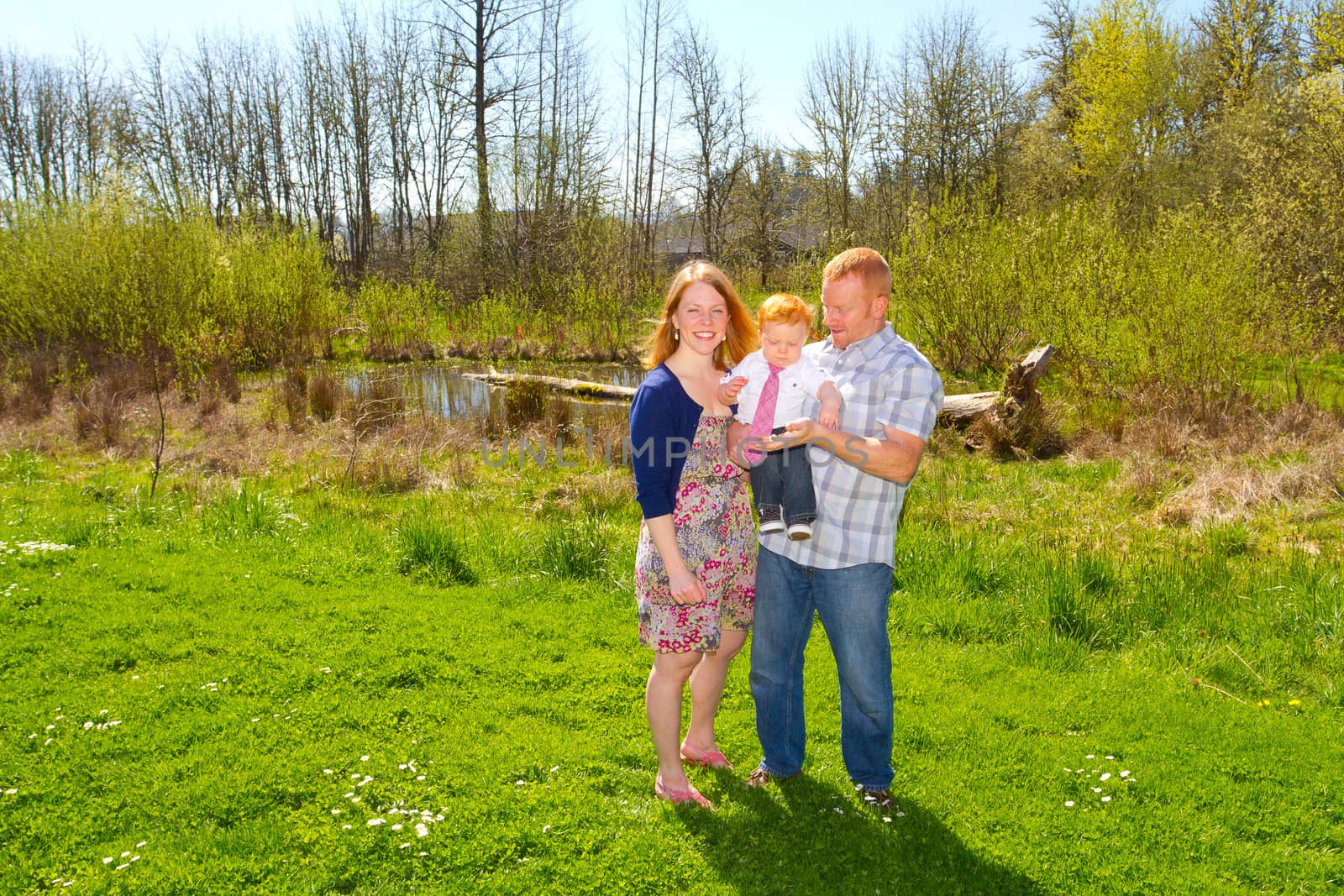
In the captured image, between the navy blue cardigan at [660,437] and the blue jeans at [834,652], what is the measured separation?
50 centimetres

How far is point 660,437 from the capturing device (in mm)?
2818

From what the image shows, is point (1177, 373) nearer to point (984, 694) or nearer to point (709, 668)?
point (984, 694)

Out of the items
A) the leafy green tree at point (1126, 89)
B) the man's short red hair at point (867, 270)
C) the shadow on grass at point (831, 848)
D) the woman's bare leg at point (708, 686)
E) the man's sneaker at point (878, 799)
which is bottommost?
the shadow on grass at point (831, 848)

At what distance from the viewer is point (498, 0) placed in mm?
25531

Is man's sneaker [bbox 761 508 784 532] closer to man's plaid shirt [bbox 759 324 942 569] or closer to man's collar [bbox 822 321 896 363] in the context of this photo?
man's plaid shirt [bbox 759 324 942 569]

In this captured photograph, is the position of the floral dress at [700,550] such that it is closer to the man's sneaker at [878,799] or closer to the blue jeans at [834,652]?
the blue jeans at [834,652]

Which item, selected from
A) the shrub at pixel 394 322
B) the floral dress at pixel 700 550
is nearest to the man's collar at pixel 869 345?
the floral dress at pixel 700 550

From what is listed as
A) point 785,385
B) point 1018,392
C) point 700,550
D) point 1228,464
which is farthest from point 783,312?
point 1018,392

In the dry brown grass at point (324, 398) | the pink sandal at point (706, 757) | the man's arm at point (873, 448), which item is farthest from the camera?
the dry brown grass at point (324, 398)

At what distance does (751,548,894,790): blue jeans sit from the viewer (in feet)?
9.59

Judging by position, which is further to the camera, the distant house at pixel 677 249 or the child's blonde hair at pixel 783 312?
the distant house at pixel 677 249

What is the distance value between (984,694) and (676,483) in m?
2.19

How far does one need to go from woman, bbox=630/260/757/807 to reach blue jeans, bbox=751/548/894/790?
0.46ft

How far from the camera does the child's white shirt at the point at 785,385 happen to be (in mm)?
2740
